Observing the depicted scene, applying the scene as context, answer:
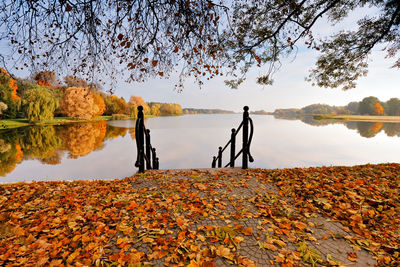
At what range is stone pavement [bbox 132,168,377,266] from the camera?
6.12 ft

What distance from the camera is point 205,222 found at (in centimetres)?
247

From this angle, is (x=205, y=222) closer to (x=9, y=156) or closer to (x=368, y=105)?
(x=9, y=156)

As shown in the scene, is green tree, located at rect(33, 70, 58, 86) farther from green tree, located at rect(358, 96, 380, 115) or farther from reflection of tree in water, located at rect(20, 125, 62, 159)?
green tree, located at rect(358, 96, 380, 115)

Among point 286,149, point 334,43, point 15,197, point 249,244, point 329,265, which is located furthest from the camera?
point 286,149

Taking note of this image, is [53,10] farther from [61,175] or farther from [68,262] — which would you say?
[61,175]

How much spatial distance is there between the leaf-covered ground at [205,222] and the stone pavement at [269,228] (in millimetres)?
13

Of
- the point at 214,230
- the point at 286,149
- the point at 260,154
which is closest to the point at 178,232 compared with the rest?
the point at 214,230

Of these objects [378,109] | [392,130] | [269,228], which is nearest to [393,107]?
[378,109]

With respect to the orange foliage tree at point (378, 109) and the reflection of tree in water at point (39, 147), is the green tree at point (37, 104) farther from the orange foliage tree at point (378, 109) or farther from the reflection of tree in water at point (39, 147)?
the orange foliage tree at point (378, 109)

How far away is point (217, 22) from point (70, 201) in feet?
15.9

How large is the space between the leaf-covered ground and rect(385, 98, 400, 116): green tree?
70.7 metres

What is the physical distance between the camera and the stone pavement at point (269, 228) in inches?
73.4

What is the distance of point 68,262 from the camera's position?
71.1 inches

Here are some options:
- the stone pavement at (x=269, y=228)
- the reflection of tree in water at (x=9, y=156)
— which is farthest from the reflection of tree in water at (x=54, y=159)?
the stone pavement at (x=269, y=228)
